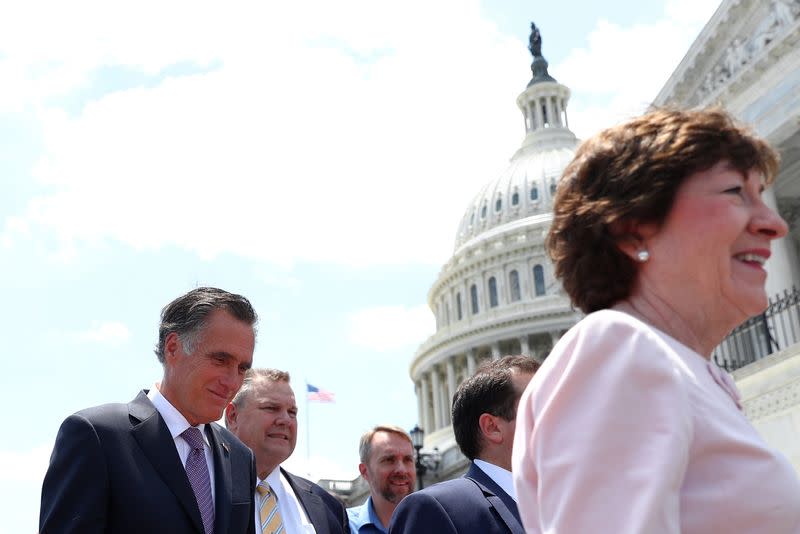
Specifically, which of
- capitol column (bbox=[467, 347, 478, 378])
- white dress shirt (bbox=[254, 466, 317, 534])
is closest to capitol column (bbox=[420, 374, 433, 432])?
capitol column (bbox=[467, 347, 478, 378])

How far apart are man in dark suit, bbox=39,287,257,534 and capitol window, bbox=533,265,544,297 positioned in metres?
70.5

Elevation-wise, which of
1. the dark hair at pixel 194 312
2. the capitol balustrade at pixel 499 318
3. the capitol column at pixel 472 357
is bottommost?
the dark hair at pixel 194 312

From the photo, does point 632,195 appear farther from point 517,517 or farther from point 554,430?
point 517,517

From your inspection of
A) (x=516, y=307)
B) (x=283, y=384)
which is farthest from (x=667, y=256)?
(x=516, y=307)

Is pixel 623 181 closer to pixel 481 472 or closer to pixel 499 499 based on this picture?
pixel 499 499

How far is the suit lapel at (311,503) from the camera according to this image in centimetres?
591

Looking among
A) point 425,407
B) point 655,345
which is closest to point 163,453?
point 655,345

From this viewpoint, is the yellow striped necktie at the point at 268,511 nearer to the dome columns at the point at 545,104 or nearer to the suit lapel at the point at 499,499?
the suit lapel at the point at 499,499

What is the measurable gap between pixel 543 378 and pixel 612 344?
18 cm

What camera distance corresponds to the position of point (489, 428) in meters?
4.63

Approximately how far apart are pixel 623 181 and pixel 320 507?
435 centimetres

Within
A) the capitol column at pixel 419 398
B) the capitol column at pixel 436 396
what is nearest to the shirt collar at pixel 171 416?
the capitol column at pixel 436 396

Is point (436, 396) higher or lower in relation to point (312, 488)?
higher

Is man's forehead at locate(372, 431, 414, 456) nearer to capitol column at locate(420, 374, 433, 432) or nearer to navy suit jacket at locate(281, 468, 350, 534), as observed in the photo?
navy suit jacket at locate(281, 468, 350, 534)
